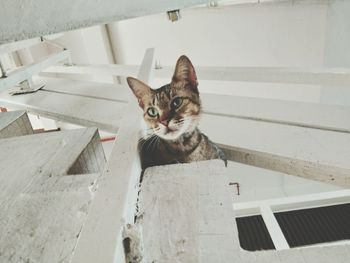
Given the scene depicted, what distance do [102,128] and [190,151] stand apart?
502 mm

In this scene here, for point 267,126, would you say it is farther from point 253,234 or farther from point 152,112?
point 253,234

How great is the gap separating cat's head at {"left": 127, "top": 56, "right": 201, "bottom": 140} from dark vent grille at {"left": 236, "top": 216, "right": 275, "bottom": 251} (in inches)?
55.8

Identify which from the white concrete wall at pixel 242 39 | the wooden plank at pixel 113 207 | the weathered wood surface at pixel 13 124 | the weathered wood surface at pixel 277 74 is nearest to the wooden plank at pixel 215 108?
the weathered wood surface at pixel 277 74

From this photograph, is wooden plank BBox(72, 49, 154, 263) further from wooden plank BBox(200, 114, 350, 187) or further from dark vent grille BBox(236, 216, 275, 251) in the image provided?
dark vent grille BBox(236, 216, 275, 251)

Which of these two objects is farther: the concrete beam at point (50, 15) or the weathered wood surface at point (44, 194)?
the weathered wood surface at point (44, 194)

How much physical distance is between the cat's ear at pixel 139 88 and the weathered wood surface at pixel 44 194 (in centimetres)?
21

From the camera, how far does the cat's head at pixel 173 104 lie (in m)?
0.91

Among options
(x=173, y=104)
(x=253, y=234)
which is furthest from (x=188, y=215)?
(x=253, y=234)

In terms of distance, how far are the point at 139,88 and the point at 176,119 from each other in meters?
0.19

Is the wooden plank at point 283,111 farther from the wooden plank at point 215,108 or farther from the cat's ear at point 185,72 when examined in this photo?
the cat's ear at point 185,72

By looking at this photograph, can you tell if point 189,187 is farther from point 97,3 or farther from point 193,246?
point 97,3

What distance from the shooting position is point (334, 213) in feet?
7.32

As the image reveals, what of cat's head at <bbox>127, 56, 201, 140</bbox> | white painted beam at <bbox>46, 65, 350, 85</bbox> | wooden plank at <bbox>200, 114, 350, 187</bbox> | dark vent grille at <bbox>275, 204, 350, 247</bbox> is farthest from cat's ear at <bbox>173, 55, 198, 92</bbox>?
dark vent grille at <bbox>275, 204, 350, 247</bbox>

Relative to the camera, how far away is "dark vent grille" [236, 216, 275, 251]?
200cm
